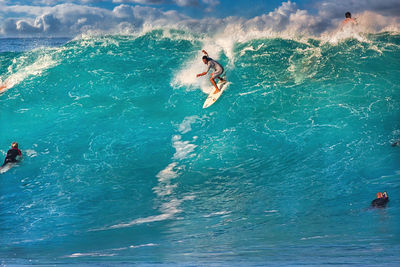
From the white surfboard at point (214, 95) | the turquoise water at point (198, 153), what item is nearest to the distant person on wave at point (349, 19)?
the turquoise water at point (198, 153)

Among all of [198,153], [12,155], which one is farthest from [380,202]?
[12,155]

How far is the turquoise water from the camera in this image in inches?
193

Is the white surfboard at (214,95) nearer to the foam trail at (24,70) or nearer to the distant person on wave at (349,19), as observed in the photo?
the distant person on wave at (349,19)

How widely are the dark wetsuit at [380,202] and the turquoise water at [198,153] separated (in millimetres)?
124

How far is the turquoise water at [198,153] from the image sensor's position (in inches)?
193

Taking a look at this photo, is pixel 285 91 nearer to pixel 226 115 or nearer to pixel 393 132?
pixel 226 115

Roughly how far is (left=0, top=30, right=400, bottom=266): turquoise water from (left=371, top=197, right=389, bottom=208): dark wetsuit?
12 cm

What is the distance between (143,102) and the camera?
488 inches

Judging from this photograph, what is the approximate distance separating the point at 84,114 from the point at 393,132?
966 cm

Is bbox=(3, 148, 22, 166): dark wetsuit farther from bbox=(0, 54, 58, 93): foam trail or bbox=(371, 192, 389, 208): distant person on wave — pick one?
bbox=(371, 192, 389, 208): distant person on wave

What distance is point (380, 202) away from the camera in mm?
5938

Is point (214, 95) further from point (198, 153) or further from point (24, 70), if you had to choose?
point (24, 70)

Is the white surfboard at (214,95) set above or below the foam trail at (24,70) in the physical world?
below

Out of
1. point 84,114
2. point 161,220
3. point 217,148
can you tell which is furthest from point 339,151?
point 84,114
